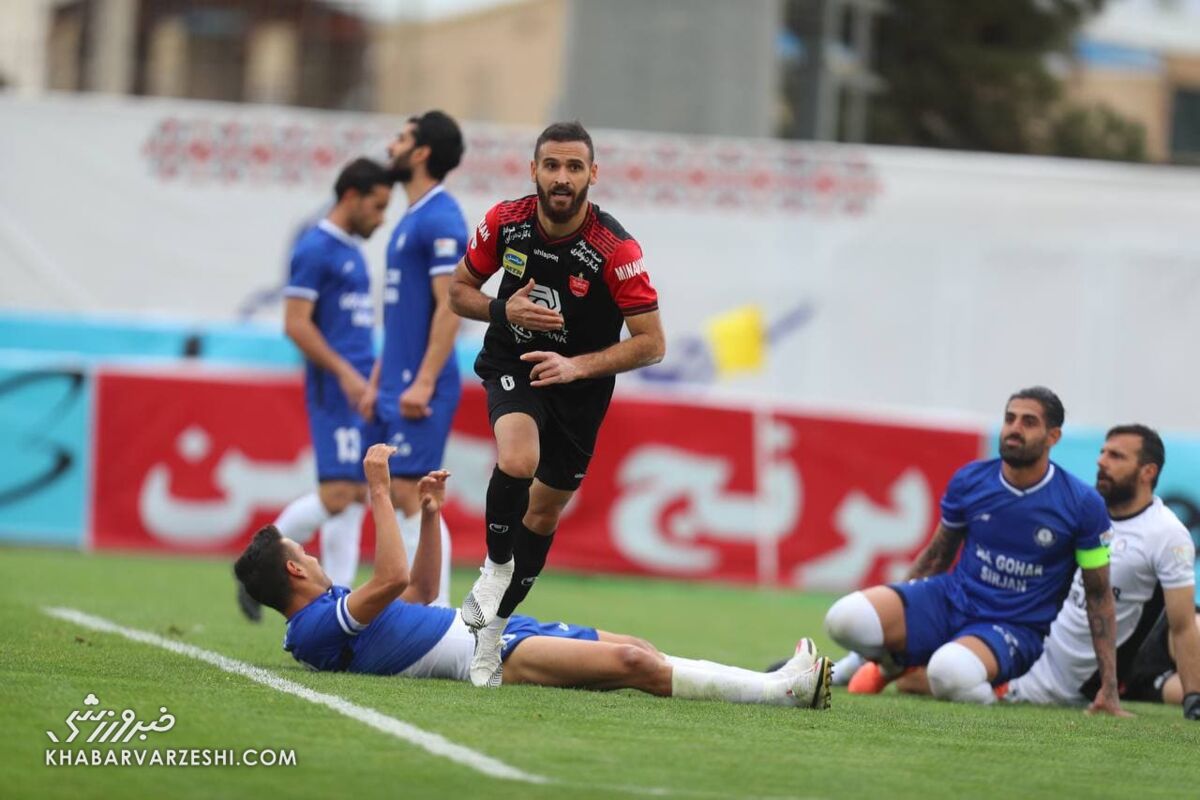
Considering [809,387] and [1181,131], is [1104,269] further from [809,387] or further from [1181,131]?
[1181,131]

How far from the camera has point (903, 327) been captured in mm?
17844

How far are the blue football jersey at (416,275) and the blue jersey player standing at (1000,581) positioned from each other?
2.22 meters

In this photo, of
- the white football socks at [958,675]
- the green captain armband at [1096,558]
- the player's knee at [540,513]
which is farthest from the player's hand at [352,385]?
the green captain armband at [1096,558]

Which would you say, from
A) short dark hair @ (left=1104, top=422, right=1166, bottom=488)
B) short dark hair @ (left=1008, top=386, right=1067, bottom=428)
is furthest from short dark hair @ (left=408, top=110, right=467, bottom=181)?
short dark hair @ (left=1104, top=422, right=1166, bottom=488)

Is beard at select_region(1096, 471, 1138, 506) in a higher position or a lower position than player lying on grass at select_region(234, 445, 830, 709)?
higher

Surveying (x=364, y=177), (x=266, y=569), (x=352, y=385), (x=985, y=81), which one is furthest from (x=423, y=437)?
(x=985, y=81)

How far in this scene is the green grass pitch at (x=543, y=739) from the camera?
200 inches

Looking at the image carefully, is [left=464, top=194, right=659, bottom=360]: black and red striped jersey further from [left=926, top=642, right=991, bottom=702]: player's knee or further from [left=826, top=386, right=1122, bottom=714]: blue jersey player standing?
[left=926, top=642, right=991, bottom=702]: player's knee

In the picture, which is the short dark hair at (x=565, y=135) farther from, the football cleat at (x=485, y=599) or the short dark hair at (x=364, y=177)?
the short dark hair at (x=364, y=177)

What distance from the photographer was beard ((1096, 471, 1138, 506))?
28.3ft

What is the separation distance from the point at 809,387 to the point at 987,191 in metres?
2.43

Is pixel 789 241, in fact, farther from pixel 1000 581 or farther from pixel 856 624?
pixel 856 624

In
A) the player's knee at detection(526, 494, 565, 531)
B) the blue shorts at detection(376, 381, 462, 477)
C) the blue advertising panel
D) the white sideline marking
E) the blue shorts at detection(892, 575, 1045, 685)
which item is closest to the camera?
the white sideline marking

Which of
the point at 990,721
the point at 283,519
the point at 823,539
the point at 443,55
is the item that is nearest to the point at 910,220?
the point at 823,539
